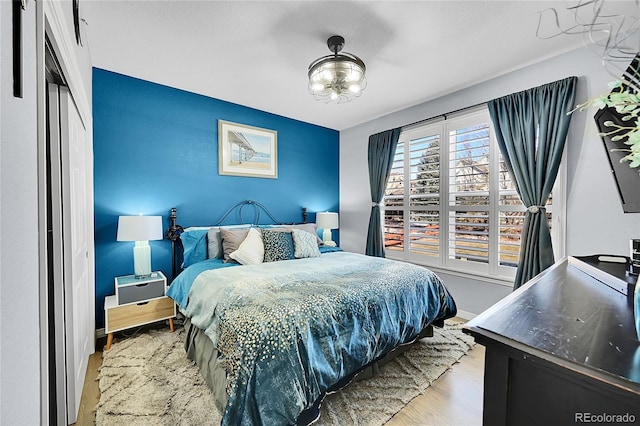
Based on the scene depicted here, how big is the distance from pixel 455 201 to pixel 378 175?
119cm

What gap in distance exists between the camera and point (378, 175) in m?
4.04

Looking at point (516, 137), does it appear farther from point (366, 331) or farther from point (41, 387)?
point (41, 387)

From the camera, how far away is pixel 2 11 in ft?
1.88

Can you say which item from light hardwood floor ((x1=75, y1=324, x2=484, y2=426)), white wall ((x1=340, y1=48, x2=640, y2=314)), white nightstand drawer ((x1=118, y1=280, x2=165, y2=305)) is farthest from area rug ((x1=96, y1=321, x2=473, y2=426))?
white wall ((x1=340, y1=48, x2=640, y2=314))

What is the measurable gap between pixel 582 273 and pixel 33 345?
236 cm

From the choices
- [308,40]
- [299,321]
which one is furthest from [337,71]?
[299,321]

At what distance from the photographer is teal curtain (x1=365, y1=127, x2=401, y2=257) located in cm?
389

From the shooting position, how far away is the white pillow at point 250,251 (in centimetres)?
267

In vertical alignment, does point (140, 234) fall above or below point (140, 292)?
above

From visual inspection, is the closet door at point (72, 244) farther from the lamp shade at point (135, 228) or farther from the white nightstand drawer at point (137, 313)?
the lamp shade at point (135, 228)

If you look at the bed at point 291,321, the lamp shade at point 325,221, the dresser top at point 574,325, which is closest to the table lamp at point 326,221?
the lamp shade at point 325,221

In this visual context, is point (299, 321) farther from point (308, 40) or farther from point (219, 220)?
point (219, 220)

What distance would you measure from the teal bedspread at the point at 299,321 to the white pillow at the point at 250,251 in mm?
218

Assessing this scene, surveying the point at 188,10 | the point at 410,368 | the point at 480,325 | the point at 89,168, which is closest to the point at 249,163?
the point at 89,168
